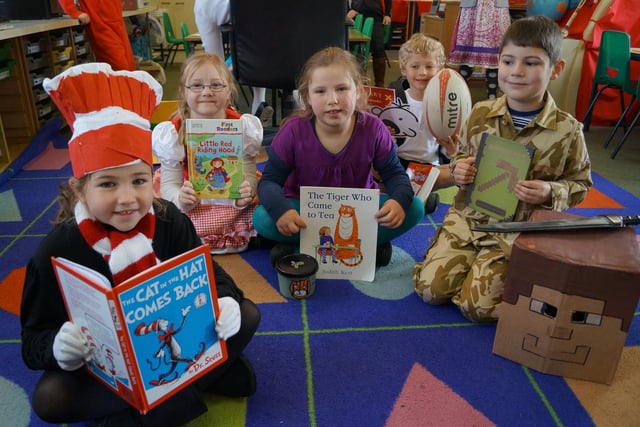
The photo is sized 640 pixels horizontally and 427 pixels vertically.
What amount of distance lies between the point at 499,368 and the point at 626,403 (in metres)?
0.31

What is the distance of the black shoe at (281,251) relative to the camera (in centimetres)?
187

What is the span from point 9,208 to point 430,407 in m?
2.12

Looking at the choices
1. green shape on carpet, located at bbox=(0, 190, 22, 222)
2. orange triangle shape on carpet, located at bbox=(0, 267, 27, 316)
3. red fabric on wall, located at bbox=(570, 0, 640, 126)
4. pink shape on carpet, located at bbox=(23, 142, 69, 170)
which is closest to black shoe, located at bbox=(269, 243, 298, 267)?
orange triangle shape on carpet, located at bbox=(0, 267, 27, 316)

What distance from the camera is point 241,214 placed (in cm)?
202

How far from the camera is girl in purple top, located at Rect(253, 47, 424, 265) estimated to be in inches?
65.9

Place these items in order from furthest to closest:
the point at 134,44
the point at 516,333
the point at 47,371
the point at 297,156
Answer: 1. the point at 134,44
2. the point at 297,156
3. the point at 516,333
4. the point at 47,371

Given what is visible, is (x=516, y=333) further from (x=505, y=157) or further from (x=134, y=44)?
(x=134, y=44)

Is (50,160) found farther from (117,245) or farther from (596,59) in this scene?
(596,59)

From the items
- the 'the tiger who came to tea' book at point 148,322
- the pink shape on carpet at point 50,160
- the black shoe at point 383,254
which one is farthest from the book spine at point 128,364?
the pink shape on carpet at point 50,160

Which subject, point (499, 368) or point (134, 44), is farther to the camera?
point (134, 44)

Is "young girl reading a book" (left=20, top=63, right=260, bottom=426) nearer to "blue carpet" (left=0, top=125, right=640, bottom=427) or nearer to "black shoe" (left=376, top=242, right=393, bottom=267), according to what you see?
"blue carpet" (left=0, top=125, right=640, bottom=427)

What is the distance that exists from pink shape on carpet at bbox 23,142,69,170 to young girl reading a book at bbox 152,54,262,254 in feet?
4.43

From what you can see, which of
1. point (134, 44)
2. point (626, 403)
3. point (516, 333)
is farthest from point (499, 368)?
point (134, 44)

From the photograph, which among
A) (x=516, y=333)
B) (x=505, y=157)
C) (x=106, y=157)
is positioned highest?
(x=106, y=157)
